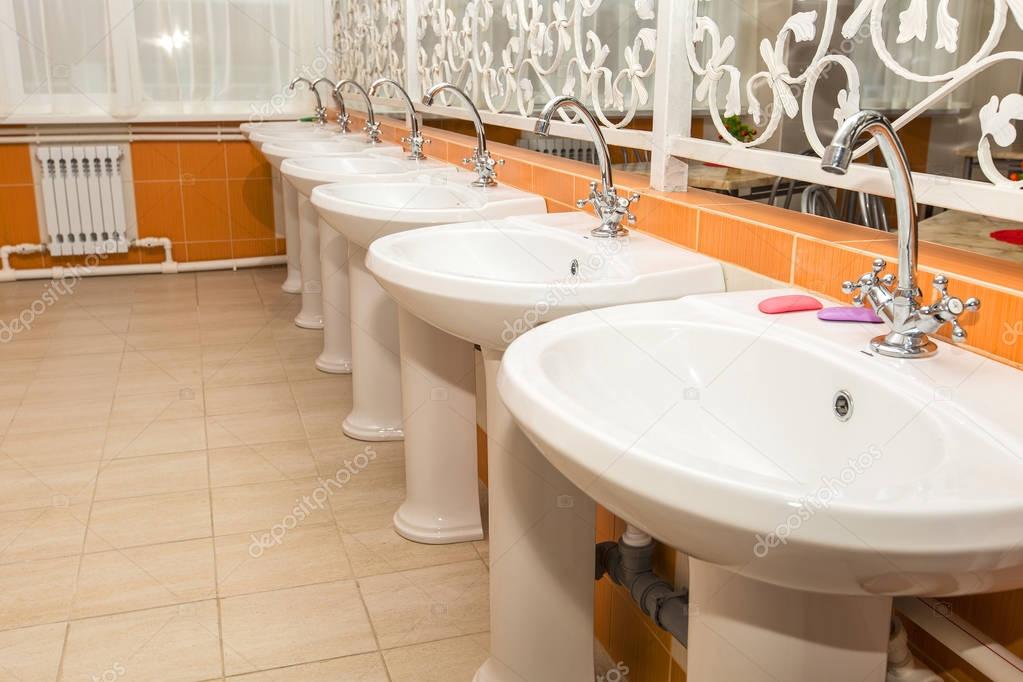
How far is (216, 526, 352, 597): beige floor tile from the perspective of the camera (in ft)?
6.99

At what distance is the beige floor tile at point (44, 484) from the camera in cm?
253

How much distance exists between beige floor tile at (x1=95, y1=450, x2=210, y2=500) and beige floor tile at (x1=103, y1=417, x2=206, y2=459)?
0.05 metres

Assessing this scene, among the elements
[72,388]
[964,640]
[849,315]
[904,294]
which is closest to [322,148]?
[72,388]

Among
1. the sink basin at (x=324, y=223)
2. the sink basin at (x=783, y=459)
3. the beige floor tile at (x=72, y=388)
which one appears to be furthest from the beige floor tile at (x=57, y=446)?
the sink basin at (x=783, y=459)

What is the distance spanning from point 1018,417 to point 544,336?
1.63ft

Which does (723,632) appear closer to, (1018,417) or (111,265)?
(1018,417)

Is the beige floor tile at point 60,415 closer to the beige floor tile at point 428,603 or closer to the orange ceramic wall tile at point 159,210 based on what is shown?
the beige floor tile at point 428,603

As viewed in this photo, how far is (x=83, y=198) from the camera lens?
197 inches

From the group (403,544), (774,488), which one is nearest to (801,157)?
(774,488)

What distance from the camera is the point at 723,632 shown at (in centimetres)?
101

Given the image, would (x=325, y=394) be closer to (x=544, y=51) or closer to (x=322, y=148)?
(x=322, y=148)

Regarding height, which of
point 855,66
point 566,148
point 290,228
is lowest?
point 290,228

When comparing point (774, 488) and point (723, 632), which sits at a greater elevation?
point (774, 488)

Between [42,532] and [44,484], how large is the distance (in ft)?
1.02
